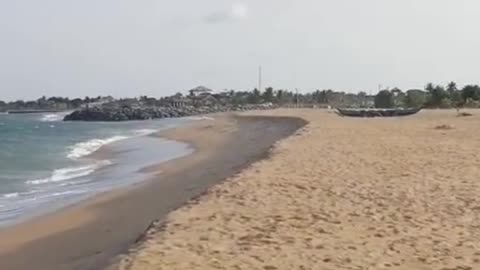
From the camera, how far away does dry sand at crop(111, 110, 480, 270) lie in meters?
6.85

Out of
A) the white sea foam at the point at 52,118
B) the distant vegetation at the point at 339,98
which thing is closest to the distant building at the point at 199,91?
the distant vegetation at the point at 339,98

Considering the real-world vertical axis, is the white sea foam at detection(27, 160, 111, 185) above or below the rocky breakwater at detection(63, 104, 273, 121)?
above

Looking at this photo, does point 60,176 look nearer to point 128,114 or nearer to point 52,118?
point 128,114

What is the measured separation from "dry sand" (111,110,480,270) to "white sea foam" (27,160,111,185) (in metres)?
6.68

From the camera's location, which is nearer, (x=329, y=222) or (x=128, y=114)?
(x=329, y=222)

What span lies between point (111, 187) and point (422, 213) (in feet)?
28.4

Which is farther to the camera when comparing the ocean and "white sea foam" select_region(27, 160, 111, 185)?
"white sea foam" select_region(27, 160, 111, 185)

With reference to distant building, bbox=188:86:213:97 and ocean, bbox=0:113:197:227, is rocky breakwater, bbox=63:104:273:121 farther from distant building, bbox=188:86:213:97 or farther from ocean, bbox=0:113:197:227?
ocean, bbox=0:113:197:227

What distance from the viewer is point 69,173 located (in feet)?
67.4

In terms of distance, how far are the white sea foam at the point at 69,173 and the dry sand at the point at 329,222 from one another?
6.68 meters

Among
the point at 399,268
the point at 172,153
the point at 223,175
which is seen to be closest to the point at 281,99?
the point at 172,153

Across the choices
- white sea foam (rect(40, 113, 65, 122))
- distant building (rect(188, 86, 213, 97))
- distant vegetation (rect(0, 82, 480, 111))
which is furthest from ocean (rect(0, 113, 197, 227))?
distant building (rect(188, 86, 213, 97))

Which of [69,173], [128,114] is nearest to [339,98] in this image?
[128,114]

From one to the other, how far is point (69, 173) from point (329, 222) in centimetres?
1337
